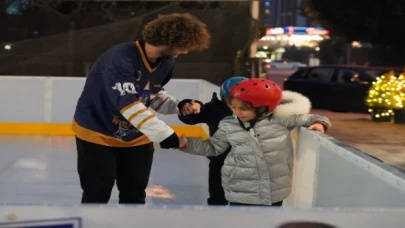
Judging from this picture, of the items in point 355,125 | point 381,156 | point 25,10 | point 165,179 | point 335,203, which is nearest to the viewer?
point 335,203

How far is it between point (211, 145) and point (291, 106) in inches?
15.5

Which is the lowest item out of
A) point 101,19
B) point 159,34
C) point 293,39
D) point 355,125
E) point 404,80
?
point 293,39

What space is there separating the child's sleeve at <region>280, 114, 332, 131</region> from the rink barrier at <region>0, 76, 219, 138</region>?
5.74 m

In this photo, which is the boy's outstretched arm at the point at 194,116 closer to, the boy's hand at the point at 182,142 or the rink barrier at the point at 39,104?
the boy's hand at the point at 182,142

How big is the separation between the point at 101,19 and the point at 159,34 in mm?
9965

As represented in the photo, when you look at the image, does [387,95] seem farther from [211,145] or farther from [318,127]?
[211,145]

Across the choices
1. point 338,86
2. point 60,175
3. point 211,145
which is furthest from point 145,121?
point 338,86

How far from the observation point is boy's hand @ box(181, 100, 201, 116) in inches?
132

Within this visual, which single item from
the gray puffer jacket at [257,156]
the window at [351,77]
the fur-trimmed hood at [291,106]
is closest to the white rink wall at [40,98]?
the fur-trimmed hood at [291,106]

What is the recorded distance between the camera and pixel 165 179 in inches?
249

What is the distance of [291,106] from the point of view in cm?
310

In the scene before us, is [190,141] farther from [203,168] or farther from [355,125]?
[355,125]

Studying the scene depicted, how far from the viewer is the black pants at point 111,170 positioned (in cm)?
319

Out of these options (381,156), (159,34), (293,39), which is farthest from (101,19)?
(293,39)
